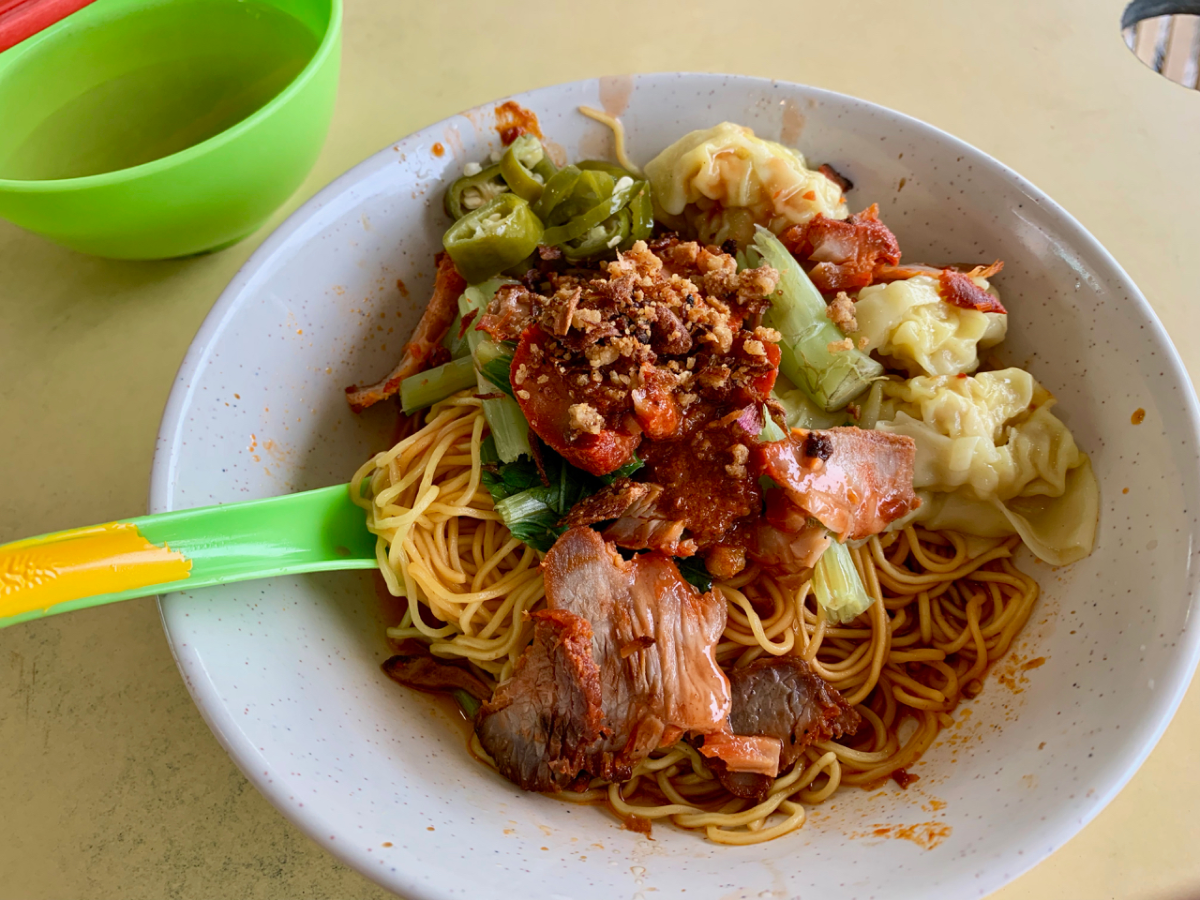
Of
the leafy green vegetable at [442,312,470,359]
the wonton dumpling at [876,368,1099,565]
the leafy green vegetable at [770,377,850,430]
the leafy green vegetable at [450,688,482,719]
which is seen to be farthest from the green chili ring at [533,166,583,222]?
the leafy green vegetable at [450,688,482,719]

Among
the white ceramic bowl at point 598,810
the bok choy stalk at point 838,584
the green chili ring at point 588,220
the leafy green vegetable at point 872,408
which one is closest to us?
the white ceramic bowl at point 598,810

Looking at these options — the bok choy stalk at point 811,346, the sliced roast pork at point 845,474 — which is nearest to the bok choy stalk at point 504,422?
the sliced roast pork at point 845,474

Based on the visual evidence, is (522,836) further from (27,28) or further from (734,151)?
(27,28)

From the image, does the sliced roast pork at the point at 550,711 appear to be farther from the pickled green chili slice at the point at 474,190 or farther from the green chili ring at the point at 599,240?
the pickled green chili slice at the point at 474,190

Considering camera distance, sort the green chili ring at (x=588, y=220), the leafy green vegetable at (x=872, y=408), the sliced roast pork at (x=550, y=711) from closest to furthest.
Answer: the sliced roast pork at (x=550, y=711)
the leafy green vegetable at (x=872, y=408)
the green chili ring at (x=588, y=220)

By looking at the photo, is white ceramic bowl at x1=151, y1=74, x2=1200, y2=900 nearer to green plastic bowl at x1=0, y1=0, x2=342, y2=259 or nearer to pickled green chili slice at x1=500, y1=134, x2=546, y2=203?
pickled green chili slice at x1=500, y1=134, x2=546, y2=203

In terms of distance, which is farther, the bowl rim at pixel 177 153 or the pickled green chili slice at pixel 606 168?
the pickled green chili slice at pixel 606 168
